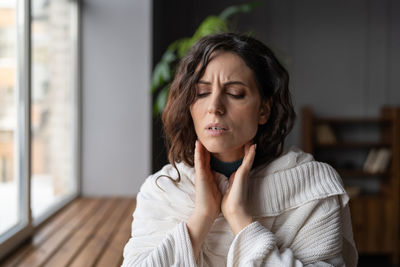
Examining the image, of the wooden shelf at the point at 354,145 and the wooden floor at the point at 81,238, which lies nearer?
the wooden floor at the point at 81,238

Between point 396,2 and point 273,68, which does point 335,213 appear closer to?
point 273,68

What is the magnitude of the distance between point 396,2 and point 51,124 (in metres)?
4.09

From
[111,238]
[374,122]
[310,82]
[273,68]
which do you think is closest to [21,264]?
[111,238]

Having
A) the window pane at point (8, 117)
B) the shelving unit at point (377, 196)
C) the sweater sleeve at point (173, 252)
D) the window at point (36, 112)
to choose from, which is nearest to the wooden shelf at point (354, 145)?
the shelving unit at point (377, 196)

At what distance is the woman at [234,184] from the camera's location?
105cm

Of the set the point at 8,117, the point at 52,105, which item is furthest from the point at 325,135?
the point at 8,117

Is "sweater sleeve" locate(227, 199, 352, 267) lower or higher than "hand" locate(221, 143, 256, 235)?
lower

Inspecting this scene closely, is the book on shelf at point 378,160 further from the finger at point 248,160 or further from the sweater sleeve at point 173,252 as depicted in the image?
the sweater sleeve at point 173,252

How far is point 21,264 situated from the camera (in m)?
1.78

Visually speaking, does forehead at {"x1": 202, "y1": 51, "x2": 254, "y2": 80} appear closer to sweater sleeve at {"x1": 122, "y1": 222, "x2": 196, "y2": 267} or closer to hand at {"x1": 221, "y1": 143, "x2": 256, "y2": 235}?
hand at {"x1": 221, "y1": 143, "x2": 256, "y2": 235}

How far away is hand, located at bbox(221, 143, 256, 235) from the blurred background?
1333 mm

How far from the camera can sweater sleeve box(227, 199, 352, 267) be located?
39.3 inches

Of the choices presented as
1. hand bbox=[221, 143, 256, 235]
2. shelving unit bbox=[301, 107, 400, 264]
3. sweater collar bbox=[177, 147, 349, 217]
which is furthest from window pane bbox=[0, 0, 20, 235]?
shelving unit bbox=[301, 107, 400, 264]

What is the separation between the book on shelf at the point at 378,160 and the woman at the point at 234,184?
368cm
